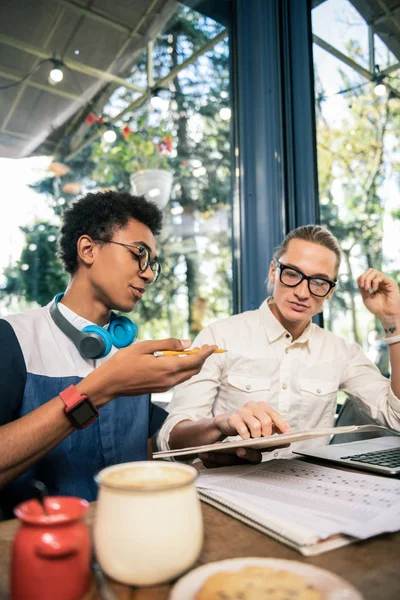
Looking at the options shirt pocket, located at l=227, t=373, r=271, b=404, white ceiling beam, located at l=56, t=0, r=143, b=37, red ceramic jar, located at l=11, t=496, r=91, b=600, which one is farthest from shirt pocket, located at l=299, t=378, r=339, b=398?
white ceiling beam, located at l=56, t=0, r=143, b=37

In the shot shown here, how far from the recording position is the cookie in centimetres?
53

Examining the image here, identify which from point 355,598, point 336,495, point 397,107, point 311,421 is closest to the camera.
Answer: point 355,598

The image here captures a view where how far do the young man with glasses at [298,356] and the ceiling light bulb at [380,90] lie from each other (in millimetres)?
1068

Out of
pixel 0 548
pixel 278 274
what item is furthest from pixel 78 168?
pixel 0 548

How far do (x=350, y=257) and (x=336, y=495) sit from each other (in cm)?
188

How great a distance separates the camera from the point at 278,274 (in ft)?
6.33

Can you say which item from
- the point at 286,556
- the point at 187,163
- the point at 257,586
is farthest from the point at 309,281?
the point at 257,586

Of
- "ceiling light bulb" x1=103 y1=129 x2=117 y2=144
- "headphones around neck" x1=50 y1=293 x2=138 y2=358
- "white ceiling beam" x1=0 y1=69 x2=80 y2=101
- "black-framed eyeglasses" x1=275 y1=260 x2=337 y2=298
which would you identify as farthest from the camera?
"ceiling light bulb" x1=103 y1=129 x2=117 y2=144

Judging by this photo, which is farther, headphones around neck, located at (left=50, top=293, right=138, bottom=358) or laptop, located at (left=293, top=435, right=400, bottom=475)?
headphones around neck, located at (left=50, top=293, right=138, bottom=358)

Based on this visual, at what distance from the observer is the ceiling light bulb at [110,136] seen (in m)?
2.47

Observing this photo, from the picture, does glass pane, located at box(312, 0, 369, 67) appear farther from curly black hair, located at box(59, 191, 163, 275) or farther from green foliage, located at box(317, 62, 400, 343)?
curly black hair, located at box(59, 191, 163, 275)

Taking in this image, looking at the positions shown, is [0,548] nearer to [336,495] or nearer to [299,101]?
[336,495]

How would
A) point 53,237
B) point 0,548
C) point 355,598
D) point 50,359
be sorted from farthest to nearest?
1. point 53,237
2. point 50,359
3. point 0,548
4. point 355,598

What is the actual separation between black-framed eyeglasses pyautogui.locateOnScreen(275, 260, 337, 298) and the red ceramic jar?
4.74 feet
